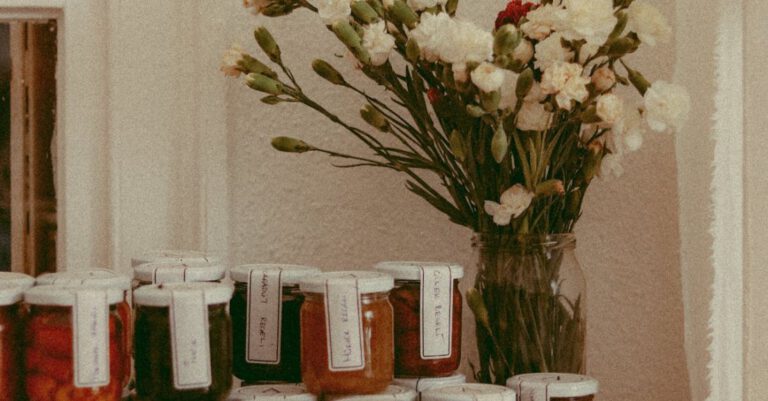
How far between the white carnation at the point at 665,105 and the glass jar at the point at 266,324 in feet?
1.34

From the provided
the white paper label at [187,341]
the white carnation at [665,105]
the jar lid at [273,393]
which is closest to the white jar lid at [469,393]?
the jar lid at [273,393]

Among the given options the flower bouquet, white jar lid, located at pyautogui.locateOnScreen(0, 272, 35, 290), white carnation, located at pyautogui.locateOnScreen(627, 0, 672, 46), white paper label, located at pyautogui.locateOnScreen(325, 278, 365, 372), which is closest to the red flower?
the flower bouquet

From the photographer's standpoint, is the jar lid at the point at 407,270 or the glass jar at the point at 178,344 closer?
the glass jar at the point at 178,344

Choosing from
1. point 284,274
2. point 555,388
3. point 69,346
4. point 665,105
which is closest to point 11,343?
point 69,346

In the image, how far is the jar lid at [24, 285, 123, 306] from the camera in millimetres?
811

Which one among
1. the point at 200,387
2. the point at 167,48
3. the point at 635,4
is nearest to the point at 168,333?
the point at 200,387

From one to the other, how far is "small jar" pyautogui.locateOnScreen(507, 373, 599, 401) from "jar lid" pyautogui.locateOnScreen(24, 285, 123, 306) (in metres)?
0.42

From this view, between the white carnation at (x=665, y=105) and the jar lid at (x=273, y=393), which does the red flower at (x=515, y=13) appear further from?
the jar lid at (x=273, y=393)

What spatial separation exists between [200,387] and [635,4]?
2.01 feet

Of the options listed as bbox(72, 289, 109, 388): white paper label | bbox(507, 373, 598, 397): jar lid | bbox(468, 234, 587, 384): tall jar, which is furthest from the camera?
bbox(468, 234, 587, 384): tall jar

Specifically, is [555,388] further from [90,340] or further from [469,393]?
[90,340]

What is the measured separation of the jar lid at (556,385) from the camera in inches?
36.1

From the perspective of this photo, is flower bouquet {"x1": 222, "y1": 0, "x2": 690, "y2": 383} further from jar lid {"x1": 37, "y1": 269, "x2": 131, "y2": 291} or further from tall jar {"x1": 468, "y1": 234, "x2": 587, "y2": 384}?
jar lid {"x1": 37, "y1": 269, "x2": 131, "y2": 291}

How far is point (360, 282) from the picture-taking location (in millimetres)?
885
